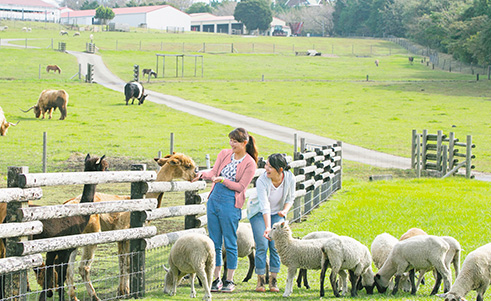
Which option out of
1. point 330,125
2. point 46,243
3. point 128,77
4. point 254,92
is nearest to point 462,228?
point 46,243

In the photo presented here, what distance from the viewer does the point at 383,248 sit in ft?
29.5

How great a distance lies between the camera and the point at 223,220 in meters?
8.26

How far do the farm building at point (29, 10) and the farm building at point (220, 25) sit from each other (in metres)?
30.9

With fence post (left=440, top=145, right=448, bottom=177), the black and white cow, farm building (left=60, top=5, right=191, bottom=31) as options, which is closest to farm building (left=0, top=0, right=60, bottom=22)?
farm building (left=60, top=5, right=191, bottom=31)

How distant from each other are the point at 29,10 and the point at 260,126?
392 feet

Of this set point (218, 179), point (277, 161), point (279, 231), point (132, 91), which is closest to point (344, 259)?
point (279, 231)

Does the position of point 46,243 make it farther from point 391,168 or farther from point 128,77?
point 128,77

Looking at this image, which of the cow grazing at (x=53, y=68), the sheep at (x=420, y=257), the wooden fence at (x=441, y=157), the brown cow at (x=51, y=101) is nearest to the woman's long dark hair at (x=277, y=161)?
the sheep at (x=420, y=257)

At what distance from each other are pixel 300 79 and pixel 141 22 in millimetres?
74932

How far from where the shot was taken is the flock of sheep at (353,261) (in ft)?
25.5

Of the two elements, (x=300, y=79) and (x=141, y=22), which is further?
(x=141, y=22)

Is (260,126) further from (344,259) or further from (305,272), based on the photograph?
(344,259)

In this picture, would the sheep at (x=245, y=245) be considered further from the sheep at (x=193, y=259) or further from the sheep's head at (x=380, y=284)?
the sheep's head at (x=380, y=284)

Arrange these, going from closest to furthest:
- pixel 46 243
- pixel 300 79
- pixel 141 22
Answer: pixel 46 243 → pixel 300 79 → pixel 141 22
